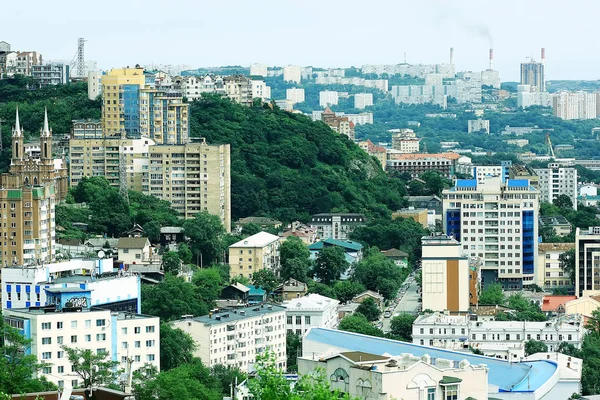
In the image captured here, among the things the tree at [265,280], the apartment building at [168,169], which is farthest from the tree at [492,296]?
the apartment building at [168,169]

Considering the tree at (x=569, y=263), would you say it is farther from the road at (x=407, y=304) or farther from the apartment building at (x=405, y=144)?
the apartment building at (x=405, y=144)

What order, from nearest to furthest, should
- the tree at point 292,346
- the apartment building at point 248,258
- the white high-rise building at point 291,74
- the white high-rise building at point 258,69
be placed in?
1. the tree at point 292,346
2. the apartment building at point 248,258
3. the white high-rise building at point 258,69
4. the white high-rise building at point 291,74

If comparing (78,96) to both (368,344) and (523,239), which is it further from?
(368,344)

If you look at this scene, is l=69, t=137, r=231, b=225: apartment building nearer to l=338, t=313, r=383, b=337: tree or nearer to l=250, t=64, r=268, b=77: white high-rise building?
l=338, t=313, r=383, b=337: tree

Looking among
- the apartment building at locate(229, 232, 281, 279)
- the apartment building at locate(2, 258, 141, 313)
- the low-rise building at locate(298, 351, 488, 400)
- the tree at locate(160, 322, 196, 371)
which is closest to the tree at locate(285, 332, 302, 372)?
the tree at locate(160, 322, 196, 371)

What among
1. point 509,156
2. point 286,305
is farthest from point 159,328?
point 509,156

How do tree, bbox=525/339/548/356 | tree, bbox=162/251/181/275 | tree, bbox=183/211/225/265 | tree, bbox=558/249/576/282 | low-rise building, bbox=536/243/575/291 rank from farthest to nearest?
low-rise building, bbox=536/243/575/291 → tree, bbox=558/249/576/282 → tree, bbox=183/211/225/265 → tree, bbox=162/251/181/275 → tree, bbox=525/339/548/356
